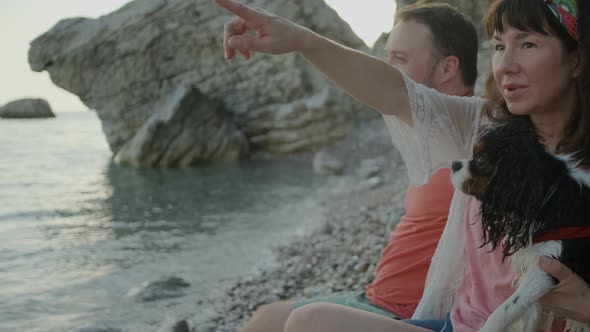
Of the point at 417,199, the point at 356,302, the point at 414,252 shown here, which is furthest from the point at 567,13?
the point at 356,302

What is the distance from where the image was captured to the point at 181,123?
50.8 ft

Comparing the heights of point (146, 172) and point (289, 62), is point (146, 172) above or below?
below

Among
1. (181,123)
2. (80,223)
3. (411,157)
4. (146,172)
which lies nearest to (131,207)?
Result: (80,223)

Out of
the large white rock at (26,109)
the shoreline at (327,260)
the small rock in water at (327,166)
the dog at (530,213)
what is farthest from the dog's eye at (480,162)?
the large white rock at (26,109)

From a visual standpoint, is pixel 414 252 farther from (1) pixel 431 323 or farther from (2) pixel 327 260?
(2) pixel 327 260

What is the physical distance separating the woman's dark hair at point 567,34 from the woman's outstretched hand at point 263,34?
64 centimetres

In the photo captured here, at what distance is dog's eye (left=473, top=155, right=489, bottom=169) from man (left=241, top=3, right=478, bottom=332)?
67 centimetres

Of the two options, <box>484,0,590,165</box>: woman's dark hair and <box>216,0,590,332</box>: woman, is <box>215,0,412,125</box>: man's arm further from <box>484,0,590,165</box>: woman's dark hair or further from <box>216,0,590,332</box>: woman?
<box>484,0,590,165</box>: woman's dark hair

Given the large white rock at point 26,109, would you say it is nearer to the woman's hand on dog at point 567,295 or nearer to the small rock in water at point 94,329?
the small rock in water at point 94,329

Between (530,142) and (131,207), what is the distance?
30.8 feet

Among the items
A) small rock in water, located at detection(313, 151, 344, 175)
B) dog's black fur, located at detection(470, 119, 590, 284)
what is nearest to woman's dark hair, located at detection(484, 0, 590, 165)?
dog's black fur, located at detection(470, 119, 590, 284)

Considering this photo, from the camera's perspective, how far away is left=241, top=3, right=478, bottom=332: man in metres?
2.49

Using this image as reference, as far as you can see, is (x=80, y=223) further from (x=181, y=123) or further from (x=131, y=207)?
(x=181, y=123)

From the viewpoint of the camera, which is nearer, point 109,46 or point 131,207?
point 131,207
